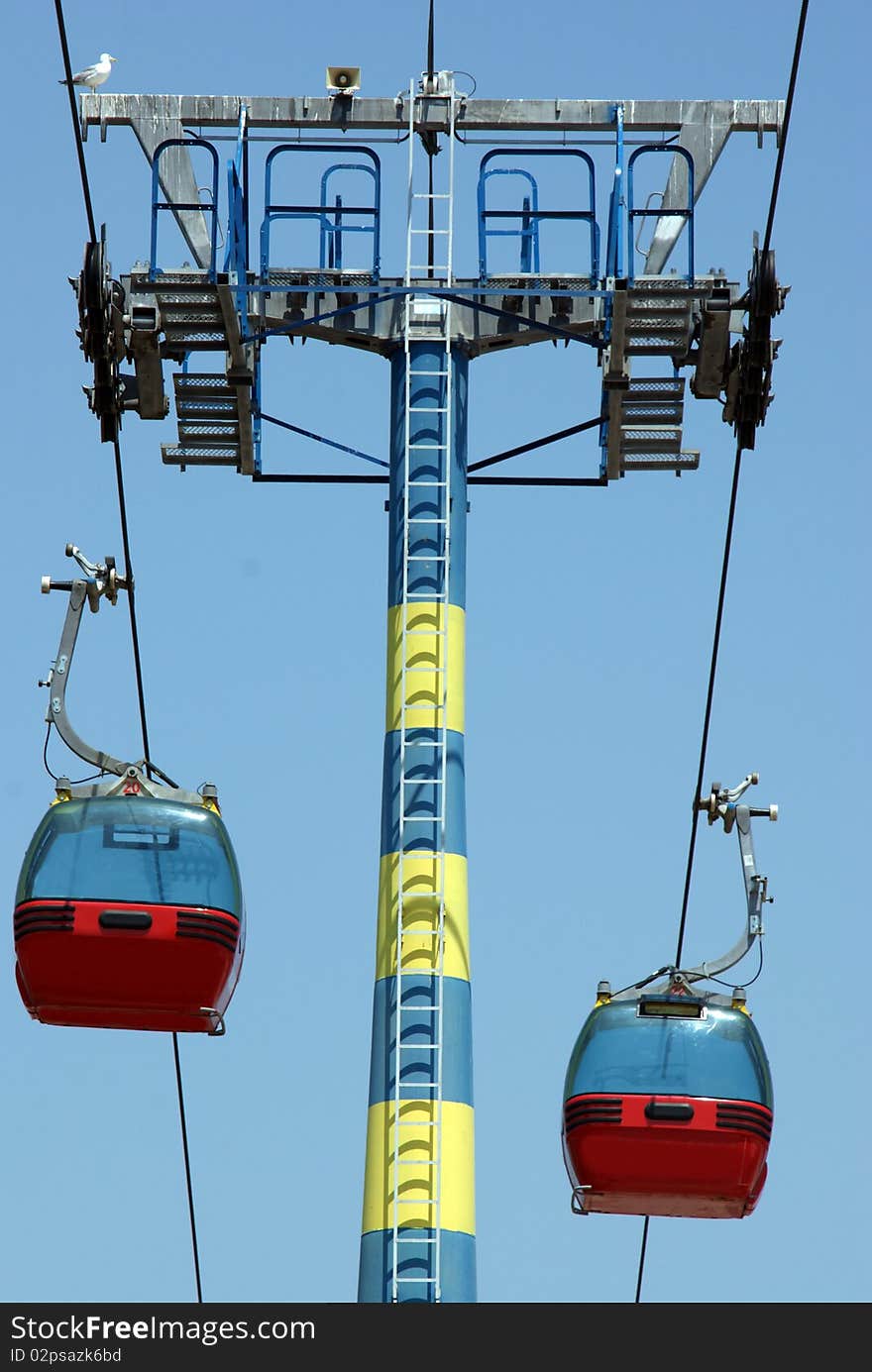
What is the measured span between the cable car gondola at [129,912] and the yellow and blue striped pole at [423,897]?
11.5ft

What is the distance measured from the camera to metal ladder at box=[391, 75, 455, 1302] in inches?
1267

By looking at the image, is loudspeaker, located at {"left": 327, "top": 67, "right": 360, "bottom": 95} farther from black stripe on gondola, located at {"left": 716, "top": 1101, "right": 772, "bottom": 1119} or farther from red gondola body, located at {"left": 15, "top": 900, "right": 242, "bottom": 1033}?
black stripe on gondola, located at {"left": 716, "top": 1101, "right": 772, "bottom": 1119}

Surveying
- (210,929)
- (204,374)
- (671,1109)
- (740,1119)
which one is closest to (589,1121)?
(671,1109)

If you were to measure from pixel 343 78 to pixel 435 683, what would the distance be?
527 centimetres

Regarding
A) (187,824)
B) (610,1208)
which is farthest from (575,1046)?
(187,824)

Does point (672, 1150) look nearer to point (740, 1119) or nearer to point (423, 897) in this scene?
point (740, 1119)

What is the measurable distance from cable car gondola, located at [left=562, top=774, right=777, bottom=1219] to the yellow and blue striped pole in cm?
229

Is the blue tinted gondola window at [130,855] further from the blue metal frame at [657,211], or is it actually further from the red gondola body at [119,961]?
the blue metal frame at [657,211]

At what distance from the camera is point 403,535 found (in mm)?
34094

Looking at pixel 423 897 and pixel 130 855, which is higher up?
pixel 423 897

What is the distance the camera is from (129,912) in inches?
1129

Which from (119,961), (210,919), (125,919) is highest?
(210,919)

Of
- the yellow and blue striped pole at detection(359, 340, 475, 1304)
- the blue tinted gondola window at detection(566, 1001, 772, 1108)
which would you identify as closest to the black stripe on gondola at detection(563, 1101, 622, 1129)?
the blue tinted gondola window at detection(566, 1001, 772, 1108)

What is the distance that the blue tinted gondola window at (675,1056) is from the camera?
2955 centimetres
